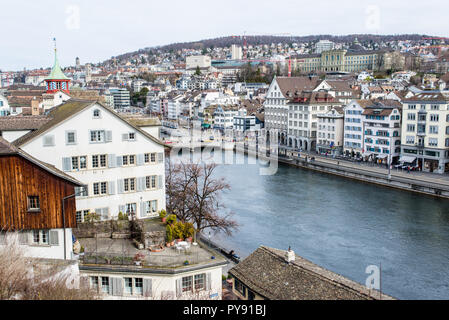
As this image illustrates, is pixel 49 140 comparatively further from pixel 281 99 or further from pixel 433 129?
pixel 281 99

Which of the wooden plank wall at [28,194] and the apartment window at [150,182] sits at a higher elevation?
the wooden plank wall at [28,194]

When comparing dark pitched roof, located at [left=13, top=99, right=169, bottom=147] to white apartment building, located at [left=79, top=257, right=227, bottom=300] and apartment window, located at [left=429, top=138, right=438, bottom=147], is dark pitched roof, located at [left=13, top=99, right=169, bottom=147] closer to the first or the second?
white apartment building, located at [left=79, top=257, right=227, bottom=300]

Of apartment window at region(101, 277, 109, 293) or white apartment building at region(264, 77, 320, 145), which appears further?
white apartment building at region(264, 77, 320, 145)

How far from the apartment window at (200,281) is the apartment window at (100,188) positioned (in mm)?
5838

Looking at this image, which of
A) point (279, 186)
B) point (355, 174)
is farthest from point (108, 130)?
point (355, 174)

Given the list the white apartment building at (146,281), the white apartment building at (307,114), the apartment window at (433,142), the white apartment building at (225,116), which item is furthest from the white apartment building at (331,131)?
the white apartment building at (146,281)

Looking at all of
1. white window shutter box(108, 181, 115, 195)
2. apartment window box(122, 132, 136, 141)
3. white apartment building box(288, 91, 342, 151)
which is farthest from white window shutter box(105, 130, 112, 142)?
white apartment building box(288, 91, 342, 151)

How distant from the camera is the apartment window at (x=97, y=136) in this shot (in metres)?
15.6

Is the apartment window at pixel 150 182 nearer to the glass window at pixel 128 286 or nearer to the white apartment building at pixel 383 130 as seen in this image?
the glass window at pixel 128 286

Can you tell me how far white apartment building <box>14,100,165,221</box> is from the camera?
49.6ft

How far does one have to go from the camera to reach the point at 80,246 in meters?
12.6

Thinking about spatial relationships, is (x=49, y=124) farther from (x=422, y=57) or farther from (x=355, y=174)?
(x=422, y=57)

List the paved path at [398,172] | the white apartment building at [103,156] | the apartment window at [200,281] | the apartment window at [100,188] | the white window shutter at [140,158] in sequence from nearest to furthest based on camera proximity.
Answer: the apartment window at [200,281]
the white apartment building at [103,156]
the apartment window at [100,188]
the white window shutter at [140,158]
the paved path at [398,172]
